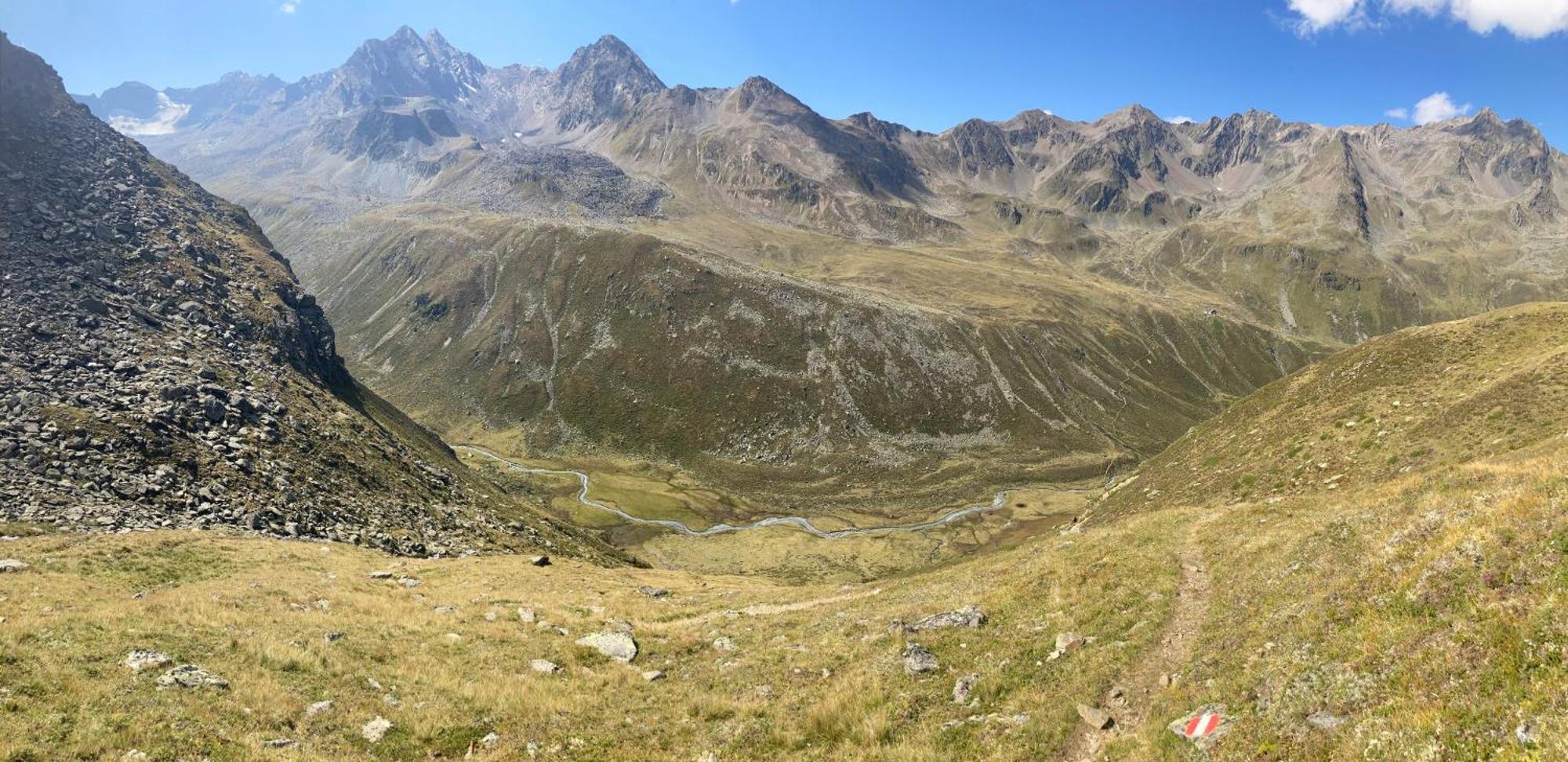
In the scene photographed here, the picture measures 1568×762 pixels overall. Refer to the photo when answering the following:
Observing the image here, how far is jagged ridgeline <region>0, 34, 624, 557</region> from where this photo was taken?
4541 centimetres

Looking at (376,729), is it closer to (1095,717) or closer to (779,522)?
(1095,717)

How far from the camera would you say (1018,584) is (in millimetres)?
28531

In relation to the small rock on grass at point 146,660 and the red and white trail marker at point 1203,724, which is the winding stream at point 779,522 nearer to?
the small rock on grass at point 146,660

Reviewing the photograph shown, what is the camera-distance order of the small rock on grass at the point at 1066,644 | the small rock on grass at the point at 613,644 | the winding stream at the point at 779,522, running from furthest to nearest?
the winding stream at the point at 779,522, the small rock on grass at the point at 613,644, the small rock on grass at the point at 1066,644

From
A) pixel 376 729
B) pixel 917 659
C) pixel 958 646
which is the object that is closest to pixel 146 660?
pixel 376 729

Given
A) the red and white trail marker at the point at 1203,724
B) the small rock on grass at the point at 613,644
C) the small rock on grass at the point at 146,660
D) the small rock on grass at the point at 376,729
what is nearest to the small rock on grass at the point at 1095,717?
the red and white trail marker at the point at 1203,724

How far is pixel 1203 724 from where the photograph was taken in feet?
46.9

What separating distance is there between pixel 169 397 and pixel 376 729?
58577mm

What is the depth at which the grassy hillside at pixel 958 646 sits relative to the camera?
13.0 m

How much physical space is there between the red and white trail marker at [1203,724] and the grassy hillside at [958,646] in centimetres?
30

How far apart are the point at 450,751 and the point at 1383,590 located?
2461 cm

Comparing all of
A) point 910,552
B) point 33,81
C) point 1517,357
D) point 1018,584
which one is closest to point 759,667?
point 1018,584

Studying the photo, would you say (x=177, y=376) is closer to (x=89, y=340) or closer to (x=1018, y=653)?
(x=89, y=340)

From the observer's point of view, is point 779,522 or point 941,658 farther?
point 779,522
